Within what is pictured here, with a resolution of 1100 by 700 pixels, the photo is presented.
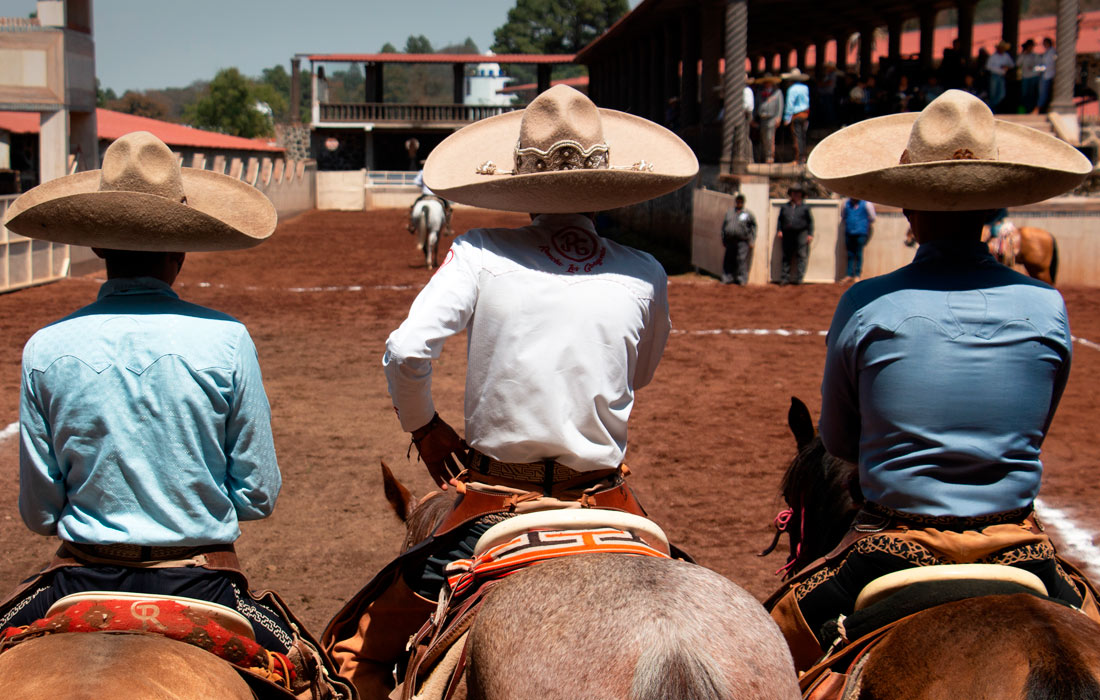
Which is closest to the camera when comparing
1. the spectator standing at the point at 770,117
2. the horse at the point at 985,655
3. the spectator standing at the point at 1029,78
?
the horse at the point at 985,655

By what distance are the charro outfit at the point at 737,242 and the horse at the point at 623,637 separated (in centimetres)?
1596

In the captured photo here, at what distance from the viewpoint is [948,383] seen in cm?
276

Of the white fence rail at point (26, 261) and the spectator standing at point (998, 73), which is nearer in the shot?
the white fence rail at point (26, 261)

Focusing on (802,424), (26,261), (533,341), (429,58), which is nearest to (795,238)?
(26,261)

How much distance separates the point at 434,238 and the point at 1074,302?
37.2ft

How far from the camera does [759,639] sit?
2.09 metres

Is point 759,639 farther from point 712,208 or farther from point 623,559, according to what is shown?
point 712,208

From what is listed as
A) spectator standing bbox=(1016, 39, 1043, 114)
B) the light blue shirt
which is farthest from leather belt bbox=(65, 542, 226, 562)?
spectator standing bbox=(1016, 39, 1043, 114)

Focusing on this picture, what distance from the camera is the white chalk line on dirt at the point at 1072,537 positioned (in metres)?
5.76

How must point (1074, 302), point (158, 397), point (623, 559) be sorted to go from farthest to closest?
point (1074, 302)
point (158, 397)
point (623, 559)

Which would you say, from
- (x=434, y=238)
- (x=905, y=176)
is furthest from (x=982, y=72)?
(x=905, y=176)

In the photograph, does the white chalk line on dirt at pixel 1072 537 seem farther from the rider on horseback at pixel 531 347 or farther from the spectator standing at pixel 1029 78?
the spectator standing at pixel 1029 78

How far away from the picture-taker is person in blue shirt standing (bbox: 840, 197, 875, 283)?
697 inches

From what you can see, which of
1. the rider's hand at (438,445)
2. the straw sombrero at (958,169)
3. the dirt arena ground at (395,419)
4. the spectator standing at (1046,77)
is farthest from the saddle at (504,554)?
the spectator standing at (1046,77)
